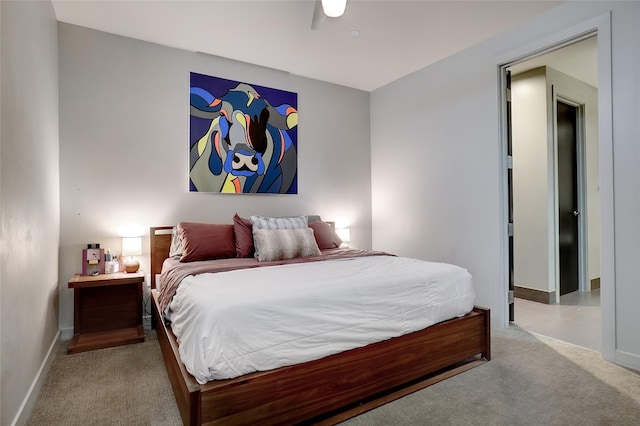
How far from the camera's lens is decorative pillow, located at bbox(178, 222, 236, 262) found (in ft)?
9.62

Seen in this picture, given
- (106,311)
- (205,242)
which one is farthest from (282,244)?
(106,311)

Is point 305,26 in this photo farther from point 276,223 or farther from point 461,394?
point 461,394

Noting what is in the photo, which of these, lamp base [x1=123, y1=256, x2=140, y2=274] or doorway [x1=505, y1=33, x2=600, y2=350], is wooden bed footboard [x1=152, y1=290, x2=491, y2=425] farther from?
doorway [x1=505, y1=33, x2=600, y2=350]

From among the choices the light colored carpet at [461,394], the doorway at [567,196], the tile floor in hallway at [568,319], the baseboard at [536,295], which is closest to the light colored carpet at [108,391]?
the light colored carpet at [461,394]

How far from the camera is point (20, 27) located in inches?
72.1

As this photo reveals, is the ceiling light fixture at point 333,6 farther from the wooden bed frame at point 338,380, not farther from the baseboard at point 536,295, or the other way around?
the baseboard at point 536,295

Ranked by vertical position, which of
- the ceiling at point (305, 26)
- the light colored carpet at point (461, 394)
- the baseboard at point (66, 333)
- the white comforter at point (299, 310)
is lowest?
the light colored carpet at point (461, 394)

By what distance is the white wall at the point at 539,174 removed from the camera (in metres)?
4.00

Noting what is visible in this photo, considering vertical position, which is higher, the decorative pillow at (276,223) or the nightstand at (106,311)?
the decorative pillow at (276,223)

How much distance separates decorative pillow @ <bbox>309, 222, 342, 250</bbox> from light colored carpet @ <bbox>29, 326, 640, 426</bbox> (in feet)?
5.68

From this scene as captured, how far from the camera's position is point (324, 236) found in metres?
3.58

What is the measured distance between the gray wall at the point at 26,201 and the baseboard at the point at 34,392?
0.01m

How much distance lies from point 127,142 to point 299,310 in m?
2.62

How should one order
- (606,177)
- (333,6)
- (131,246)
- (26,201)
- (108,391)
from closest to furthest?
1. (26,201)
2. (108,391)
3. (333,6)
4. (606,177)
5. (131,246)
